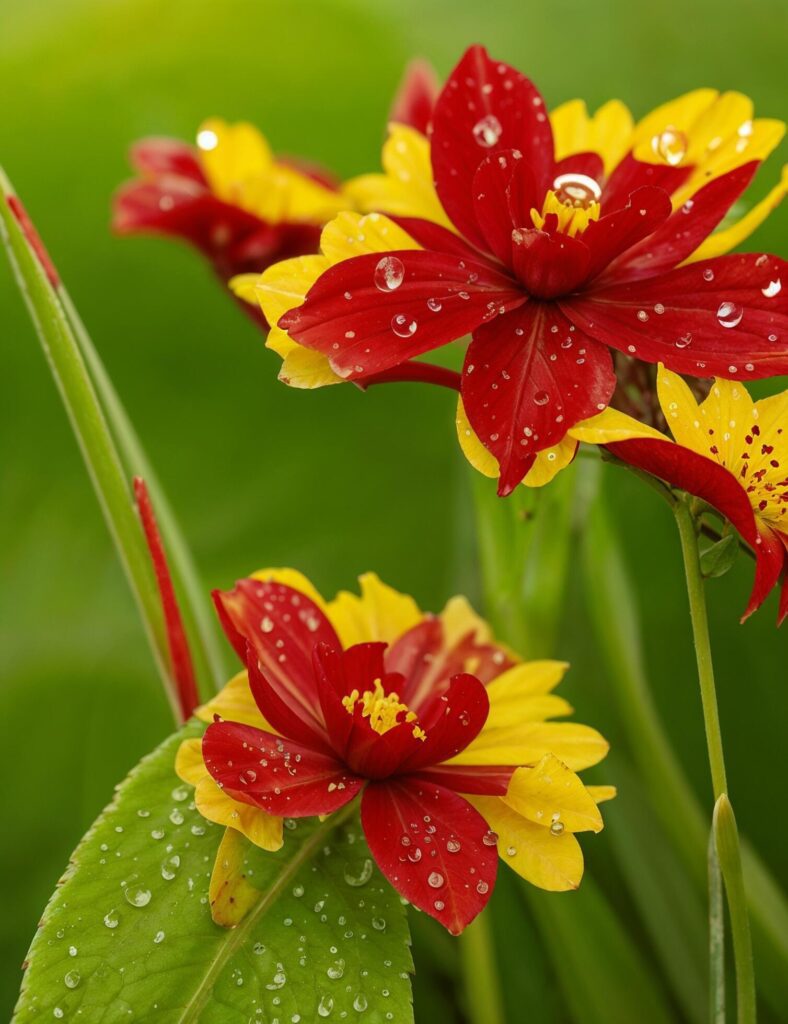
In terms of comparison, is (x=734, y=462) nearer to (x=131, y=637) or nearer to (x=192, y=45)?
(x=131, y=637)

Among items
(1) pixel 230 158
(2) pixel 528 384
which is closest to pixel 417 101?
(1) pixel 230 158

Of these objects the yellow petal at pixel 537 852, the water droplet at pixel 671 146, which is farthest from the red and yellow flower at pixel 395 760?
the water droplet at pixel 671 146

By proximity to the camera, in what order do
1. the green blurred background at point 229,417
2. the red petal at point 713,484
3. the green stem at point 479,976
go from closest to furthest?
the red petal at point 713,484 < the green stem at point 479,976 < the green blurred background at point 229,417

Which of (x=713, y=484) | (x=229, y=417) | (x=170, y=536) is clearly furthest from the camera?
(x=229, y=417)

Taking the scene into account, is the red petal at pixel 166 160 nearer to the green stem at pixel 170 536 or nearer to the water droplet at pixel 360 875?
the green stem at pixel 170 536

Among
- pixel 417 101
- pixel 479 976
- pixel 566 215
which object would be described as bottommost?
pixel 479 976

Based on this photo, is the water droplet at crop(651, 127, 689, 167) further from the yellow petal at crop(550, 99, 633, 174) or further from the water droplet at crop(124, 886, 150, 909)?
the water droplet at crop(124, 886, 150, 909)

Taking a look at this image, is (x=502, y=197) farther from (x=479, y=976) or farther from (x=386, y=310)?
(x=479, y=976)
